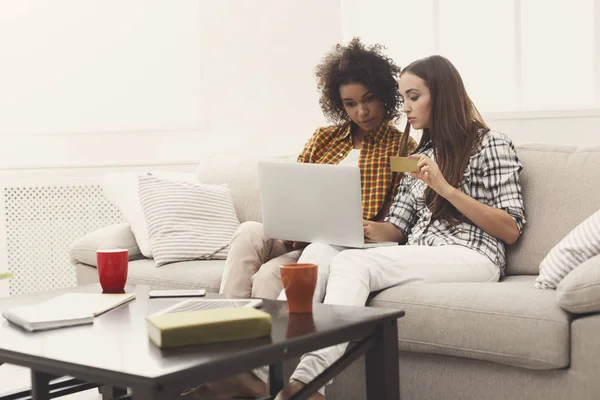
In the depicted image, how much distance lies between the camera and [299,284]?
1.60m

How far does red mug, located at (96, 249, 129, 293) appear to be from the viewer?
6.65ft

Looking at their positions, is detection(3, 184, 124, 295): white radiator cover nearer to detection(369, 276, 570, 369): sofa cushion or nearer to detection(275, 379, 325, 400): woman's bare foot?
detection(369, 276, 570, 369): sofa cushion

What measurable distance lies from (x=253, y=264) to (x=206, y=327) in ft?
3.75

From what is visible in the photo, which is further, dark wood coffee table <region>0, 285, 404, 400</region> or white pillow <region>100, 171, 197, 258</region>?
white pillow <region>100, 171, 197, 258</region>

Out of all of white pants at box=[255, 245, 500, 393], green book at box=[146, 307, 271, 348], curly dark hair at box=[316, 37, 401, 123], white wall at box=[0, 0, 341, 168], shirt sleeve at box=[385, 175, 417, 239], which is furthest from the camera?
white wall at box=[0, 0, 341, 168]

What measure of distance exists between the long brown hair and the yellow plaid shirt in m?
0.22

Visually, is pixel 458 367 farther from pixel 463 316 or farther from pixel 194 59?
pixel 194 59

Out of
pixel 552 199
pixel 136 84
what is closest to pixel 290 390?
pixel 552 199

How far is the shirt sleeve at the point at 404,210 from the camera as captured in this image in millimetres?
2635

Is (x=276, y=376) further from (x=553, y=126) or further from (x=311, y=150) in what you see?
(x=553, y=126)

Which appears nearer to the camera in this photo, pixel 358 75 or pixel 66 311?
pixel 66 311

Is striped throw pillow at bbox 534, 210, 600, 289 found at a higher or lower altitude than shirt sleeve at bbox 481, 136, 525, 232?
lower

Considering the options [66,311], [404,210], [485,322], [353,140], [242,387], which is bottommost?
[242,387]

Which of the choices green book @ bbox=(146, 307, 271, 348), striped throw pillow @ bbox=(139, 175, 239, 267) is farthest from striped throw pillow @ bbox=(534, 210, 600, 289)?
striped throw pillow @ bbox=(139, 175, 239, 267)
